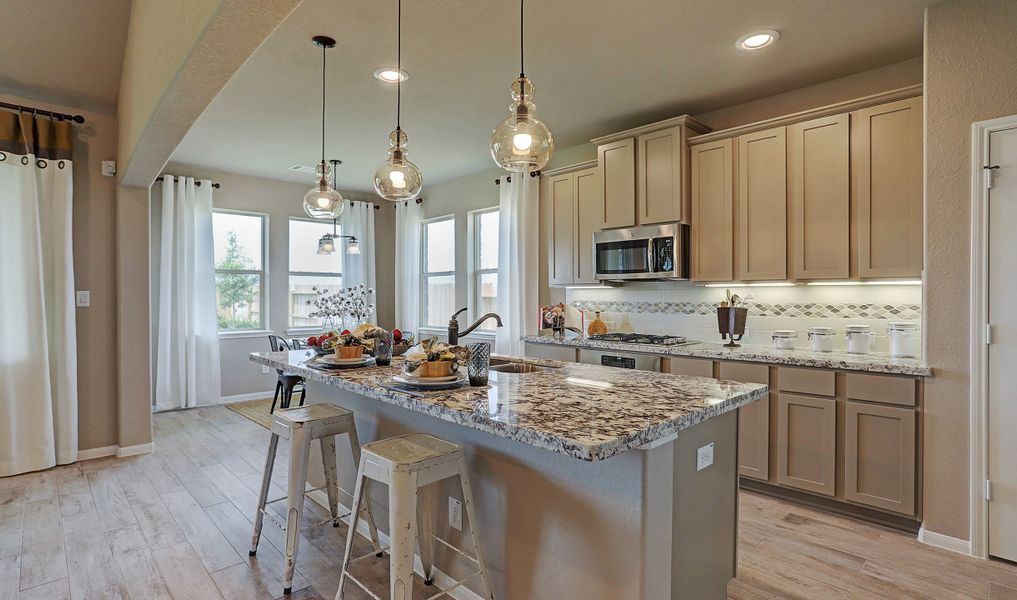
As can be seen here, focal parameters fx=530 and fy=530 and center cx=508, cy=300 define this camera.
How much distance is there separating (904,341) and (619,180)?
2.16 metres

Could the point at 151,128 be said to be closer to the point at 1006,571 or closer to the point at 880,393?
the point at 880,393

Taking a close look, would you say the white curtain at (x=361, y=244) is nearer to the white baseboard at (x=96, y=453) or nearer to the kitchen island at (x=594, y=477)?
the white baseboard at (x=96, y=453)

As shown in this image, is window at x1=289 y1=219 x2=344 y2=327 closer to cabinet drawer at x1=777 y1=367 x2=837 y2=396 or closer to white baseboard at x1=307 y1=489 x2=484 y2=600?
white baseboard at x1=307 y1=489 x2=484 y2=600

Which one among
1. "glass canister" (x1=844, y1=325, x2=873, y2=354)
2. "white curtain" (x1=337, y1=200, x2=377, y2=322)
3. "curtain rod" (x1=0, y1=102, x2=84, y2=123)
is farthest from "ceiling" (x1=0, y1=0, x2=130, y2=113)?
"glass canister" (x1=844, y1=325, x2=873, y2=354)

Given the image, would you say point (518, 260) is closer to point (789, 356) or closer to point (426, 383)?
point (789, 356)

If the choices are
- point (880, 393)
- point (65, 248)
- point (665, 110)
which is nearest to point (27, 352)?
point (65, 248)

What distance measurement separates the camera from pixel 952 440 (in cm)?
259

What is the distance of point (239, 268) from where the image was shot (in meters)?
6.34

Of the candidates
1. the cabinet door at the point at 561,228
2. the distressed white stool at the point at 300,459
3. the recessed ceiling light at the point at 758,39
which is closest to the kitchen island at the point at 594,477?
the distressed white stool at the point at 300,459

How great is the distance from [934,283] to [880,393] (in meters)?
0.62

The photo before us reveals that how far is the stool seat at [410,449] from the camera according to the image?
1.82 metres

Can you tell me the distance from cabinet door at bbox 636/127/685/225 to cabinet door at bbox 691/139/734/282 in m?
0.14

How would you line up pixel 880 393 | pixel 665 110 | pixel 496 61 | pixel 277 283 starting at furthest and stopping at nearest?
pixel 277 283, pixel 665 110, pixel 496 61, pixel 880 393

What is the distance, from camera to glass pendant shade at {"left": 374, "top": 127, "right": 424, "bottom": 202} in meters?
2.63
